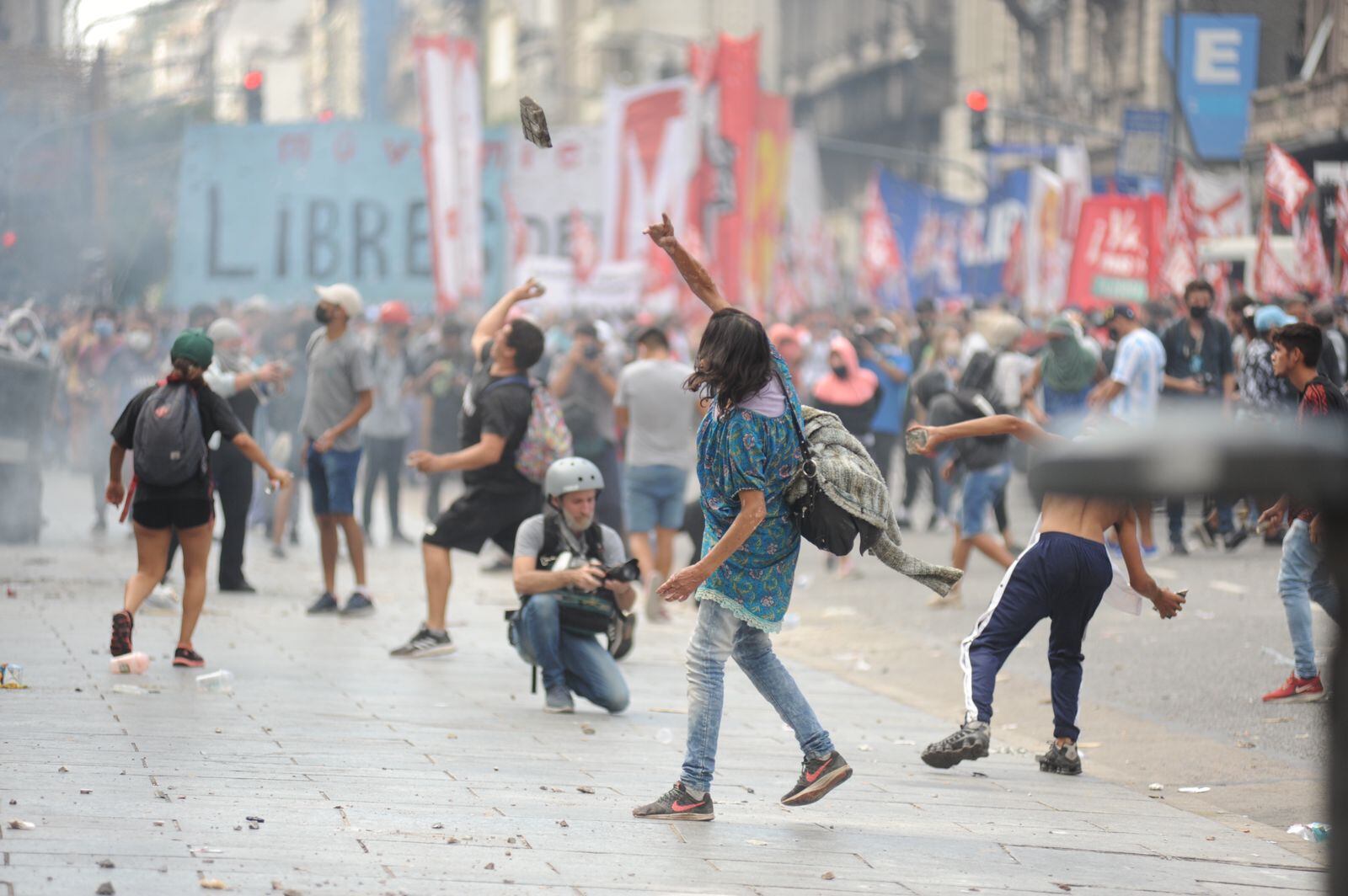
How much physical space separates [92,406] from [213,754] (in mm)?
12740

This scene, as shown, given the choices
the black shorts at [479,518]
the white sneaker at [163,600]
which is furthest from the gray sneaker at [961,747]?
the white sneaker at [163,600]

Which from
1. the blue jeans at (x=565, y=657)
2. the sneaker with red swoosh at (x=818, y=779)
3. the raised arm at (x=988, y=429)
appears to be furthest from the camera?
the blue jeans at (x=565, y=657)

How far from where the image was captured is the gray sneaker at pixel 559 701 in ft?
25.5

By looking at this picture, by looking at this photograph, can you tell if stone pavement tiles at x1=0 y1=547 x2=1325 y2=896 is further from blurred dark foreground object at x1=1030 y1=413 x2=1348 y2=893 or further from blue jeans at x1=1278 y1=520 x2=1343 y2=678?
blurred dark foreground object at x1=1030 y1=413 x2=1348 y2=893

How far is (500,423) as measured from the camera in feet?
29.6

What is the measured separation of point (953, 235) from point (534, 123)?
27541 millimetres

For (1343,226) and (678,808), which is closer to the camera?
(678,808)

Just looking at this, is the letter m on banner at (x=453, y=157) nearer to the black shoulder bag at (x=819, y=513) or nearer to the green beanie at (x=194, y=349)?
the green beanie at (x=194, y=349)

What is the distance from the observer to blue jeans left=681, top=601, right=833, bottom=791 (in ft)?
18.5

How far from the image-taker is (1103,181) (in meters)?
36.4

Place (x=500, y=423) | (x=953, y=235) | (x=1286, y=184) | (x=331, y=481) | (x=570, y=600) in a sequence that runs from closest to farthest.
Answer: (x=570, y=600) < (x=500, y=423) < (x=331, y=481) < (x=1286, y=184) < (x=953, y=235)

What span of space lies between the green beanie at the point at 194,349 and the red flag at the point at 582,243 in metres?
19.2

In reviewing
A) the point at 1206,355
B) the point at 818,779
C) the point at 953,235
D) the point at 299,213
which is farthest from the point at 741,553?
the point at 953,235

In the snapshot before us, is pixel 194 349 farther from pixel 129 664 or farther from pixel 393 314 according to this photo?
pixel 393 314
